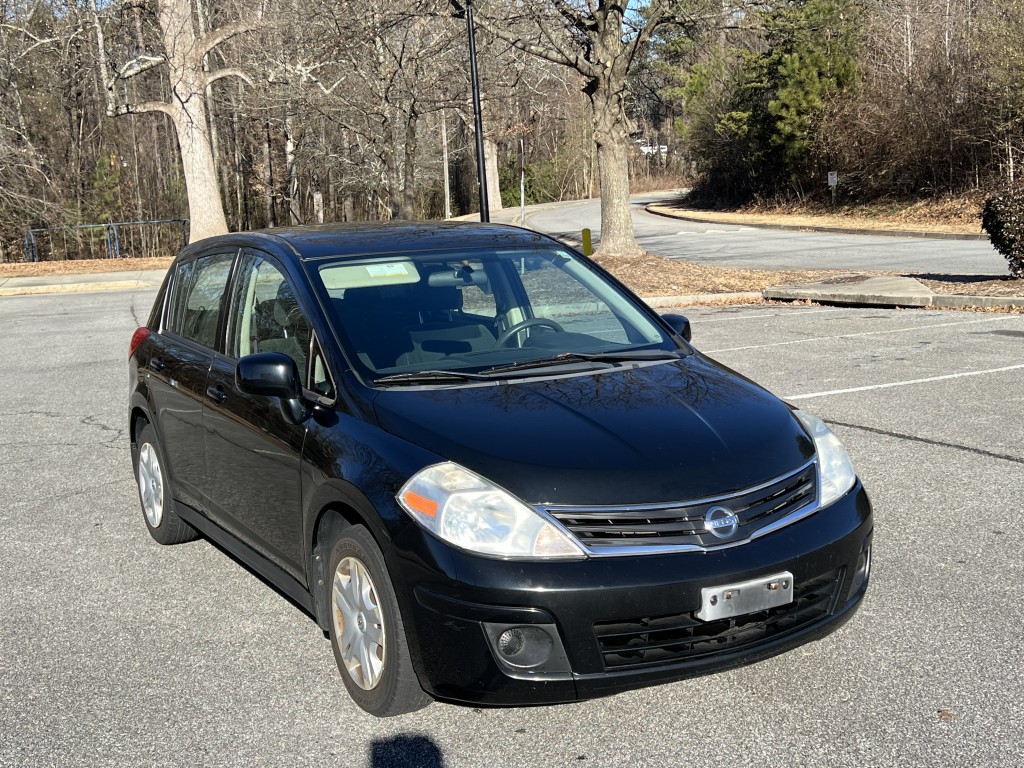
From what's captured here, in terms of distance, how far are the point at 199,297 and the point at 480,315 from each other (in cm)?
158

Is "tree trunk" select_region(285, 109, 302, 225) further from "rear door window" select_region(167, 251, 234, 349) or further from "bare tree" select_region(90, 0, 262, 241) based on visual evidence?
"rear door window" select_region(167, 251, 234, 349)

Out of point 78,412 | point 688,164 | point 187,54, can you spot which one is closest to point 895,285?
point 78,412

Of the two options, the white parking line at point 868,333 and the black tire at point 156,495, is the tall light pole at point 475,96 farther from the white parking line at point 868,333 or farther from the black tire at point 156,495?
the black tire at point 156,495

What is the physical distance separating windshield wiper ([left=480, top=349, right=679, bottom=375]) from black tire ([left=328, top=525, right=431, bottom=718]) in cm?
95

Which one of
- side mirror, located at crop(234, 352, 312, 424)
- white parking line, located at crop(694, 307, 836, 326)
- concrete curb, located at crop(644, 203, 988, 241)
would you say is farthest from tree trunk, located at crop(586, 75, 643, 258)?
side mirror, located at crop(234, 352, 312, 424)

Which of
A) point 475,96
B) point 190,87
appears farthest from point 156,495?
point 190,87

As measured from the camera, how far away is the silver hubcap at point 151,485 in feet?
18.8

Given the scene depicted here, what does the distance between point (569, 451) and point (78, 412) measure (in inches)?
285

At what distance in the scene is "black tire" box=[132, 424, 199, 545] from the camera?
5645 mm

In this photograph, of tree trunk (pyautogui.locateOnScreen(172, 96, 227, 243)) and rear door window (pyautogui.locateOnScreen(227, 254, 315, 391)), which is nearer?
rear door window (pyautogui.locateOnScreen(227, 254, 315, 391))

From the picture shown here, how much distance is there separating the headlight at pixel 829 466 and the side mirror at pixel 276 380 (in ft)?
6.11

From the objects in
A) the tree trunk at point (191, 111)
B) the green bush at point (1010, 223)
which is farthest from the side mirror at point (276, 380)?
the tree trunk at point (191, 111)

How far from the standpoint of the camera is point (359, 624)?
3713 mm

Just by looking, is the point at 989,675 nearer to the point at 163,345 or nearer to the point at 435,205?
the point at 163,345
